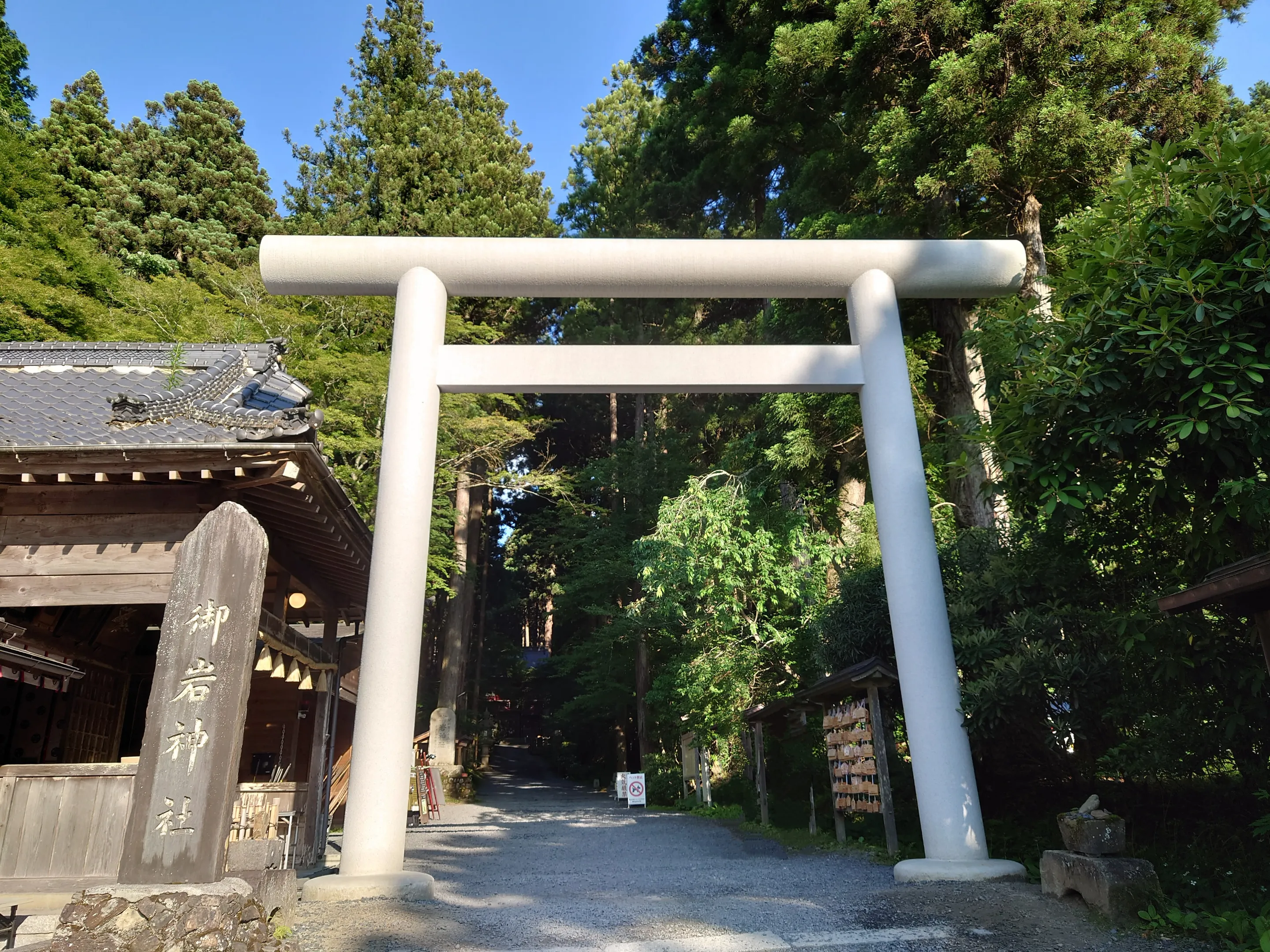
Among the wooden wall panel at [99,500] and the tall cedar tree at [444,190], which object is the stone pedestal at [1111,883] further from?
the tall cedar tree at [444,190]

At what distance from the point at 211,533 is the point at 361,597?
4.46 meters

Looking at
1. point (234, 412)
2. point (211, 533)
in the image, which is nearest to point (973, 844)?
point (211, 533)

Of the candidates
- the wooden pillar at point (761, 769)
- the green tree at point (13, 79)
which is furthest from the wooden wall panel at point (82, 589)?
the green tree at point (13, 79)

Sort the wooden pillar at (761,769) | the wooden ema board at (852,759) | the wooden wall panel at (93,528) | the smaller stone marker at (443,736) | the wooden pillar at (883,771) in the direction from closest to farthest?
1. the wooden wall panel at (93,528)
2. the wooden pillar at (883,771)
3. the wooden ema board at (852,759)
4. the wooden pillar at (761,769)
5. the smaller stone marker at (443,736)

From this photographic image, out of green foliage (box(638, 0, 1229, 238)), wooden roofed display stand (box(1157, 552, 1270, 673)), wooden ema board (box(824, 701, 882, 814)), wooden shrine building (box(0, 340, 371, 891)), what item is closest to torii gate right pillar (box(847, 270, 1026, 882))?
wooden ema board (box(824, 701, 882, 814))

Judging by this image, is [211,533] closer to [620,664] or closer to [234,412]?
[234,412]

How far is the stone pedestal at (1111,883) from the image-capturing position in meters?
4.18

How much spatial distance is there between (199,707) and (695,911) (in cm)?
320

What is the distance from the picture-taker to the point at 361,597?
351 inches

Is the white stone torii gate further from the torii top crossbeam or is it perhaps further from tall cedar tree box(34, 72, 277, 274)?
tall cedar tree box(34, 72, 277, 274)

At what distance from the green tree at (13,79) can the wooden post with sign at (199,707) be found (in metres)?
18.3

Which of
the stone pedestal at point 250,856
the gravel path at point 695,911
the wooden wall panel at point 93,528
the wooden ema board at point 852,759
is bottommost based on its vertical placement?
the gravel path at point 695,911

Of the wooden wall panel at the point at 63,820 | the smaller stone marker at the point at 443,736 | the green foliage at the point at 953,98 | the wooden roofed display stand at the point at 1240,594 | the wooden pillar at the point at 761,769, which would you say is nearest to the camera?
the wooden roofed display stand at the point at 1240,594

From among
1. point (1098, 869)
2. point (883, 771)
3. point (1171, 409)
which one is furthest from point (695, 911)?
point (1171, 409)
